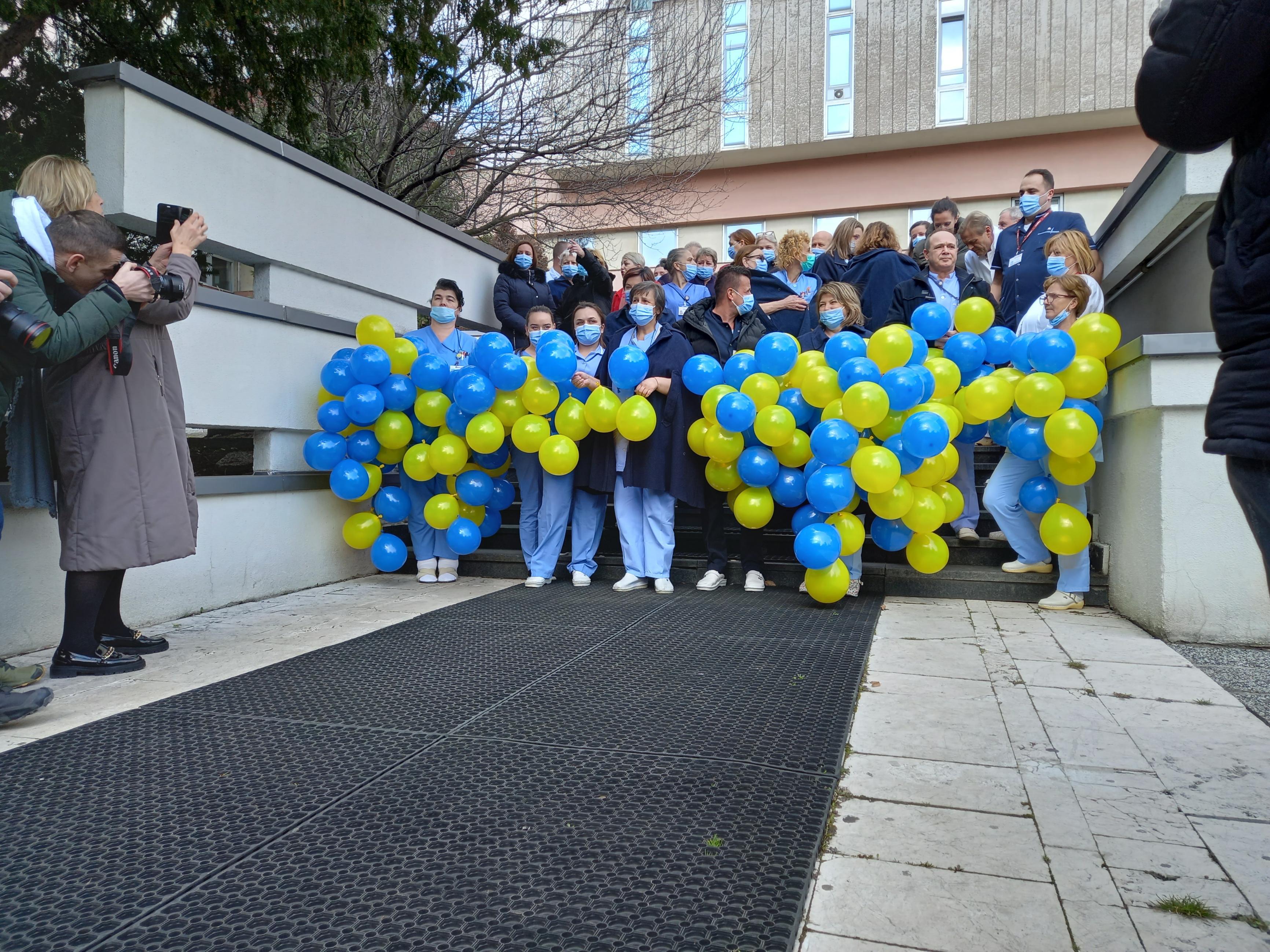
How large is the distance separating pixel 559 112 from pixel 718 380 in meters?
6.09

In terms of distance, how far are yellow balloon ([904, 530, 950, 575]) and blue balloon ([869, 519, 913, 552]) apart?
5 centimetres

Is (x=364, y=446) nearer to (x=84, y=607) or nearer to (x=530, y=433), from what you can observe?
(x=530, y=433)

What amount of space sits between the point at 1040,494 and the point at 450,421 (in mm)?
3668

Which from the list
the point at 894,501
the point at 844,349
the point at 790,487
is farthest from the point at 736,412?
the point at 894,501

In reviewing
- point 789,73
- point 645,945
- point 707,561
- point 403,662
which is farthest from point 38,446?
point 789,73

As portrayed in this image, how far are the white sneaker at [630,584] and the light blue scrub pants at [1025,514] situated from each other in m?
2.25

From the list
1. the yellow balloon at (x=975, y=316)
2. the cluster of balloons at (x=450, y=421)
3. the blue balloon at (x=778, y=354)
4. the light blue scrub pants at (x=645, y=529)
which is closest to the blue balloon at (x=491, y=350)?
the cluster of balloons at (x=450, y=421)

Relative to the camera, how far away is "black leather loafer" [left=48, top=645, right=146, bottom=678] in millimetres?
3641

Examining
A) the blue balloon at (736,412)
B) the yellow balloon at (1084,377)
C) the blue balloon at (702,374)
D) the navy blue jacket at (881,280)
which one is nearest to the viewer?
the yellow balloon at (1084,377)

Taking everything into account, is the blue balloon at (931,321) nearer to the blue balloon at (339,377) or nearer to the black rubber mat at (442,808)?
the black rubber mat at (442,808)

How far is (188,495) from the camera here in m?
3.92

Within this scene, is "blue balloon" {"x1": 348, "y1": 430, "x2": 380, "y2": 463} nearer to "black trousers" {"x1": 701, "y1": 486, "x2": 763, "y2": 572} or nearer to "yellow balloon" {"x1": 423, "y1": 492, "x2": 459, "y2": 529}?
"yellow balloon" {"x1": 423, "y1": 492, "x2": 459, "y2": 529}

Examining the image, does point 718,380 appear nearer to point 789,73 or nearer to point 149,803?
point 149,803

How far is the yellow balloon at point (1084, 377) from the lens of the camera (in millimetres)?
4832
